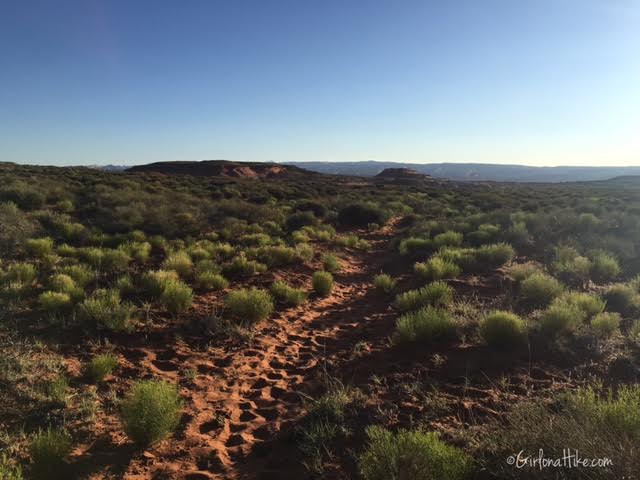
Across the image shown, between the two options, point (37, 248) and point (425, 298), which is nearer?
point (425, 298)

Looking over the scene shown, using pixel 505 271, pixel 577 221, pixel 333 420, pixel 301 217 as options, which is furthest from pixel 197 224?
pixel 577 221

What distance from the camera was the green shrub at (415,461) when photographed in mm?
2664

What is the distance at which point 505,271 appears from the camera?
30.3ft

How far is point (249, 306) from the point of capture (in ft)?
21.6

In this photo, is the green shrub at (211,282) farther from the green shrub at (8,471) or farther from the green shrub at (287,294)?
the green shrub at (8,471)

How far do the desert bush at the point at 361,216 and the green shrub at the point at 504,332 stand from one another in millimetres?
13050

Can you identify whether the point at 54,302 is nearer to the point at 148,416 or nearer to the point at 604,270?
the point at 148,416

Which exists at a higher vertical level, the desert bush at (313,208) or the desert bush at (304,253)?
the desert bush at (313,208)

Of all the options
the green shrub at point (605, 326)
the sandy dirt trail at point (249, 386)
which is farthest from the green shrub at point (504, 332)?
the sandy dirt trail at point (249, 386)

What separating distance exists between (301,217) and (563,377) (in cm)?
1255

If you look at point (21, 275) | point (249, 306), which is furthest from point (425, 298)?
point (21, 275)

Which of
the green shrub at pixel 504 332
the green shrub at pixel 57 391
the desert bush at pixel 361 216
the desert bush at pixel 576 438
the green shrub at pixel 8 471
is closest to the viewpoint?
the desert bush at pixel 576 438

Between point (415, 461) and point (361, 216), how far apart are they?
16188 millimetres

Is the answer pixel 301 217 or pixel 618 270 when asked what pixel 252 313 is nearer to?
pixel 618 270
